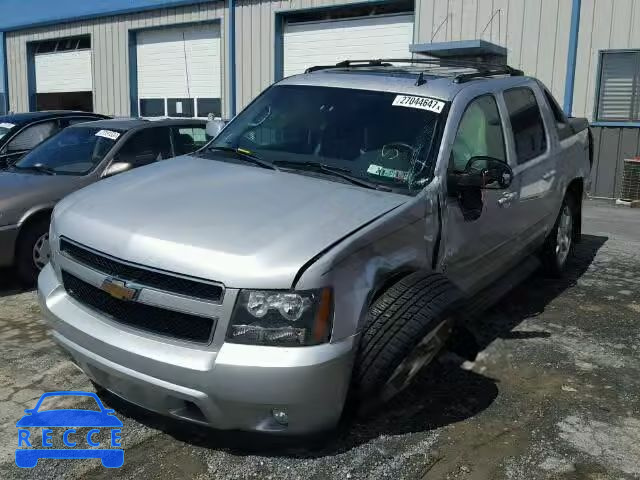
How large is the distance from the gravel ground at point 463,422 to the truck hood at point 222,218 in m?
0.97

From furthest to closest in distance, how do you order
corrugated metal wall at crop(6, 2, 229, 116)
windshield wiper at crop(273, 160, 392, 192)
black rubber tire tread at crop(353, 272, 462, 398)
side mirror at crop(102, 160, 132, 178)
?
corrugated metal wall at crop(6, 2, 229, 116), side mirror at crop(102, 160, 132, 178), windshield wiper at crop(273, 160, 392, 192), black rubber tire tread at crop(353, 272, 462, 398)

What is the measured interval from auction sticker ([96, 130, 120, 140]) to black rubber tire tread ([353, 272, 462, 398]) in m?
4.63

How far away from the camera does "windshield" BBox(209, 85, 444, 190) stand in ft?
12.1

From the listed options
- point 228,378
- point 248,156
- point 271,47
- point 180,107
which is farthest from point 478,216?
point 180,107

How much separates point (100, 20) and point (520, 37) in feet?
44.4

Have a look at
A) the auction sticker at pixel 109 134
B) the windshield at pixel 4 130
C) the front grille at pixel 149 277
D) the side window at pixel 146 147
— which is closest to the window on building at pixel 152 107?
the windshield at pixel 4 130

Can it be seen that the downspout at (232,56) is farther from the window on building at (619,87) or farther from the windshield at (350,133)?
the windshield at (350,133)

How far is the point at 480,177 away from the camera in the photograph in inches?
146

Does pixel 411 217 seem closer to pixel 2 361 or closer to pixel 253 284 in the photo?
pixel 253 284

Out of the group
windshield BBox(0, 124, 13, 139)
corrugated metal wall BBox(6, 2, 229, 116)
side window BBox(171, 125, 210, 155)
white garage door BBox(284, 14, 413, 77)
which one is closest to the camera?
side window BBox(171, 125, 210, 155)

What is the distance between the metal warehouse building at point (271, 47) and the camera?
40.2 feet

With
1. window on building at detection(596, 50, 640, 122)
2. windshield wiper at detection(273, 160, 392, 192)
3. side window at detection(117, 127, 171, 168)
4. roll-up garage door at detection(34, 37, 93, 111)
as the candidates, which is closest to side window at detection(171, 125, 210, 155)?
side window at detection(117, 127, 171, 168)

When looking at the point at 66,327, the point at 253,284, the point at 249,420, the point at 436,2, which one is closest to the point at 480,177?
the point at 253,284

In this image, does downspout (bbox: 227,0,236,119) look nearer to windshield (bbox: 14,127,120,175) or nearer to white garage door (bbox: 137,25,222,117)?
white garage door (bbox: 137,25,222,117)
